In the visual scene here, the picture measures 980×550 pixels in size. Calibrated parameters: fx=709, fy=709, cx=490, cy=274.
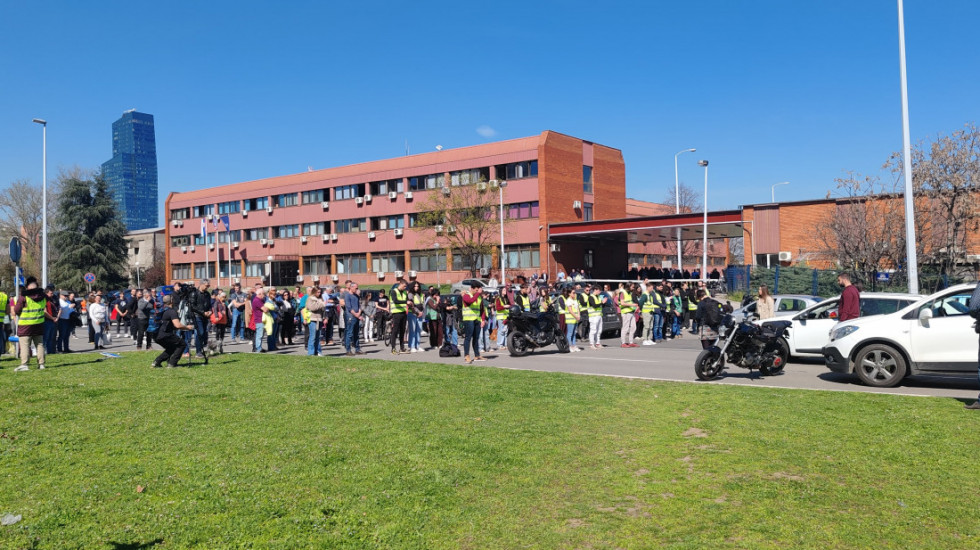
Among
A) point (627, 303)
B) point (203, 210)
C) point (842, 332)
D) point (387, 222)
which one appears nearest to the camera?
point (842, 332)

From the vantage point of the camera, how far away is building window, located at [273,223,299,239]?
6841 centimetres

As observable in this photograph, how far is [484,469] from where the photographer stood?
6.34 m

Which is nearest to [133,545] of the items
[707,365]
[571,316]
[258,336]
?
[707,365]

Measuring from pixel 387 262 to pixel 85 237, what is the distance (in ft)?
112

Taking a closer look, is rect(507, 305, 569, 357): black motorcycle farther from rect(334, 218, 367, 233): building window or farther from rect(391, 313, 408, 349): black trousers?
rect(334, 218, 367, 233): building window

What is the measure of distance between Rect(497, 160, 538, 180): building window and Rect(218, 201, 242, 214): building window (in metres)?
33.5

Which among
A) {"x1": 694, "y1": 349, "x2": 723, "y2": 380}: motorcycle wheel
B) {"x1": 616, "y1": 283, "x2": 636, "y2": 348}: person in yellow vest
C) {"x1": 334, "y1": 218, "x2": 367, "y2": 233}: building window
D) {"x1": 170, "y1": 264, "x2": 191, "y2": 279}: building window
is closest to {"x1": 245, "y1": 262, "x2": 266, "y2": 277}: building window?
{"x1": 170, "y1": 264, "x2": 191, "y2": 279}: building window

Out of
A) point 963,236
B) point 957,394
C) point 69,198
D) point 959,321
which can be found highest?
point 69,198

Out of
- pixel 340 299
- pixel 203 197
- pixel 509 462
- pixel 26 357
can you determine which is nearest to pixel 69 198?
pixel 203 197

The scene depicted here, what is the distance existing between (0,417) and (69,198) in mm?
74820

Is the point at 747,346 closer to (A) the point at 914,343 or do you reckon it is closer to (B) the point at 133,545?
(A) the point at 914,343

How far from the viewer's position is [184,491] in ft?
18.4

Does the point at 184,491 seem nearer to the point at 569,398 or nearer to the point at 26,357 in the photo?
the point at 569,398

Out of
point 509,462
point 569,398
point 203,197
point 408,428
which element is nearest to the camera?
point 509,462
